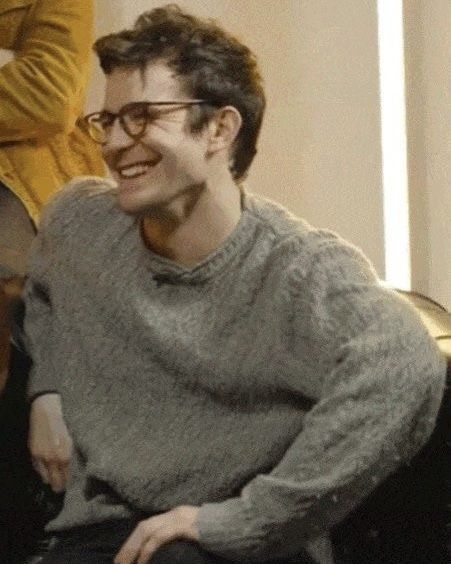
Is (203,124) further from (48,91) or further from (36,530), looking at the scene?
(36,530)

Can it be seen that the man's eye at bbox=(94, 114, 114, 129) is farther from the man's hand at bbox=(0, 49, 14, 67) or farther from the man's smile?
the man's hand at bbox=(0, 49, 14, 67)

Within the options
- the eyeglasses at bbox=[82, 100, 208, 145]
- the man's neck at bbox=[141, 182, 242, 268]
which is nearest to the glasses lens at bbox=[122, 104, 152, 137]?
the eyeglasses at bbox=[82, 100, 208, 145]

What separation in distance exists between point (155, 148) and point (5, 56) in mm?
588

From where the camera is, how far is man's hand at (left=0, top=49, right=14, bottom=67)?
6.38 ft

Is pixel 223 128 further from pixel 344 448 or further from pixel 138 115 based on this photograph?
pixel 344 448

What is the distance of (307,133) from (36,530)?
1.11 metres

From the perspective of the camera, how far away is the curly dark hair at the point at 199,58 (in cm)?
150

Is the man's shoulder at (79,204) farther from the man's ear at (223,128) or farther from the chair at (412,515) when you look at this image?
the chair at (412,515)

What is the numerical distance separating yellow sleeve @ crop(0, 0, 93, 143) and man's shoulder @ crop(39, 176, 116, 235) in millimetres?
222

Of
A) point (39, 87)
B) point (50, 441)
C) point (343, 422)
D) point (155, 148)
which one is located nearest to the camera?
point (343, 422)

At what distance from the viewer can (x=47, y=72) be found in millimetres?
1904

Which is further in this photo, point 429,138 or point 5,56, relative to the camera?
point 429,138

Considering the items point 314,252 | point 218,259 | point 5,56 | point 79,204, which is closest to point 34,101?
point 5,56

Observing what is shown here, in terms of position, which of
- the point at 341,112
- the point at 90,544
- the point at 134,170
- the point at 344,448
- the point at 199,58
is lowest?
the point at 90,544
